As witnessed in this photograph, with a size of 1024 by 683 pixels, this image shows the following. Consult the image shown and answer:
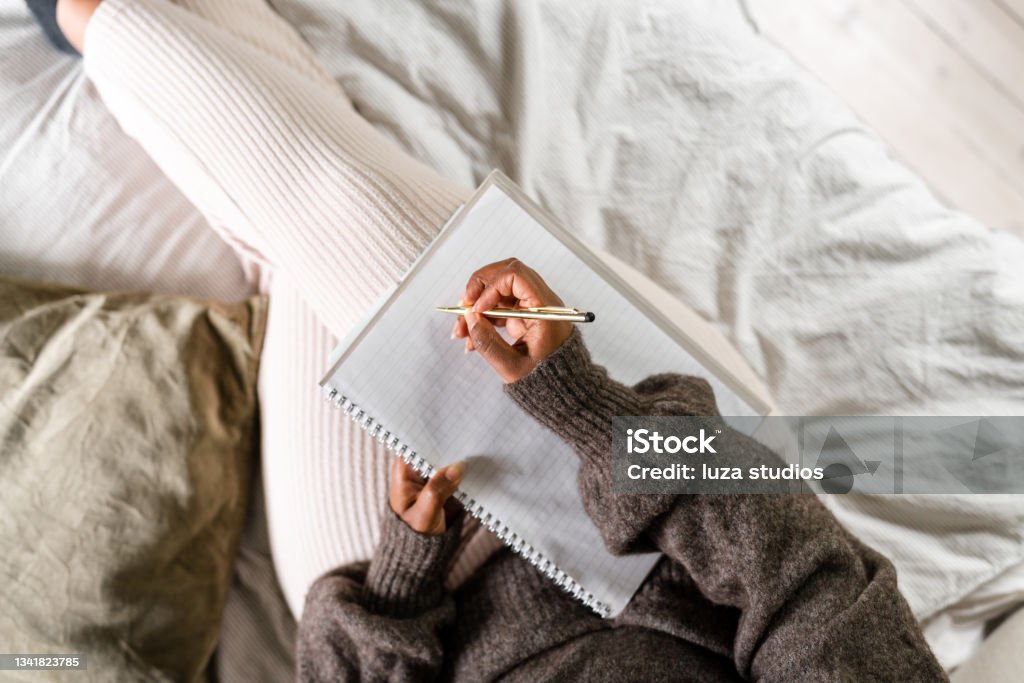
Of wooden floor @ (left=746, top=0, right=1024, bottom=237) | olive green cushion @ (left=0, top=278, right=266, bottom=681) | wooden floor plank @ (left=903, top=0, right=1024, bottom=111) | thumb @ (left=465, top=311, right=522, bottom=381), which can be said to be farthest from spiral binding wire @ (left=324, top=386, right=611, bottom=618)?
wooden floor plank @ (left=903, top=0, right=1024, bottom=111)

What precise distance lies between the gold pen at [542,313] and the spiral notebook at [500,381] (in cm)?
4

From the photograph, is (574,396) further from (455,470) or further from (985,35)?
(985,35)

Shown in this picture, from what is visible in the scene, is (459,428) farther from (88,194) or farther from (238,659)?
(88,194)

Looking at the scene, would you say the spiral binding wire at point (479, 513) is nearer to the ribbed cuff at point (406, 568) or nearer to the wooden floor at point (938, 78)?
the ribbed cuff at point (406, 568)

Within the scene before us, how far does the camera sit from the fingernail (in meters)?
0.55

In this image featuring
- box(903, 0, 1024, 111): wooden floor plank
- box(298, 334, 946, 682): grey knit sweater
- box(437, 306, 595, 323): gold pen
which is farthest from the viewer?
box(903, 0, 1024, 111): wooden floor plank

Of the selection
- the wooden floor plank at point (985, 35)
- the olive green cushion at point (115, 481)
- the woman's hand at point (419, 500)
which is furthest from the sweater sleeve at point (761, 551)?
the wooden floor plank at point (985, 35)

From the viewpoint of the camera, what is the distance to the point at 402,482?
1.99 feet

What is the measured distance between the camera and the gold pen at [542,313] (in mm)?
418

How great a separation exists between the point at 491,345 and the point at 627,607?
0.29 m

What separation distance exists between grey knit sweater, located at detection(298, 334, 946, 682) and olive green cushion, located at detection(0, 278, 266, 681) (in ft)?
0.47

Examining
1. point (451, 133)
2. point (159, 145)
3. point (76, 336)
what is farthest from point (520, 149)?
point (76, 336)

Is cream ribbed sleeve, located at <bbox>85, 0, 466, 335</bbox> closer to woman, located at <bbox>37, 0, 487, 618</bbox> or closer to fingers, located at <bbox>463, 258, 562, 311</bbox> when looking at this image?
woman, located at <bbox>37, 0, 487, 618</bbox>

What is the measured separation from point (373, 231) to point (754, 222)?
44 centimetres
